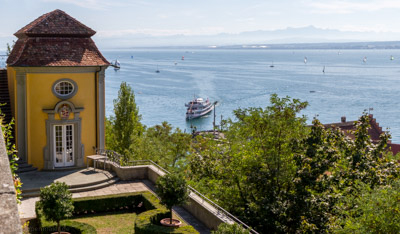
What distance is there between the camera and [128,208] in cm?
1883

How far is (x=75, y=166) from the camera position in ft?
76.7

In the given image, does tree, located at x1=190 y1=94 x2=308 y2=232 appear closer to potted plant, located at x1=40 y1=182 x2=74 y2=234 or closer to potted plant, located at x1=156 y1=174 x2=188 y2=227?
potted plant, located at x1=156 y1=174 x2=188 y2=227

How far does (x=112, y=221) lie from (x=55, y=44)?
35.3 feet

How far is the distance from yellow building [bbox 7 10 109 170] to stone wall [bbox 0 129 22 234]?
20840 mm

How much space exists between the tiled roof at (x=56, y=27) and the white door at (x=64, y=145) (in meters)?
4.90

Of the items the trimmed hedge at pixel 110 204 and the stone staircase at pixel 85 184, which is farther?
the stone staircase at pixel 85 184

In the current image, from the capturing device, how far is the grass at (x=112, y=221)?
54.4 feet

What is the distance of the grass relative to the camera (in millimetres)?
16594

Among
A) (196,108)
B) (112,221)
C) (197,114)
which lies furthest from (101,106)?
(197,114)

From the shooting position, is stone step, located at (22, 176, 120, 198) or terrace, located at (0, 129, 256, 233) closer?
terrace, located at (0, 129, 256, 233)

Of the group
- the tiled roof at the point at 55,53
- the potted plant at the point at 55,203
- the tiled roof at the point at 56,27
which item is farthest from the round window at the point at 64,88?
the potted plant at the point at 55,203

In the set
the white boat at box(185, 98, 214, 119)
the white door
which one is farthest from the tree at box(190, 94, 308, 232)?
the white boat at box(185, 98, 214, 119)

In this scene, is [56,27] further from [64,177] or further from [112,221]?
[112,221]

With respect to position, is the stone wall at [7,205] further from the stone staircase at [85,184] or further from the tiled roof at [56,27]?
the tiled roof at [56,27]
